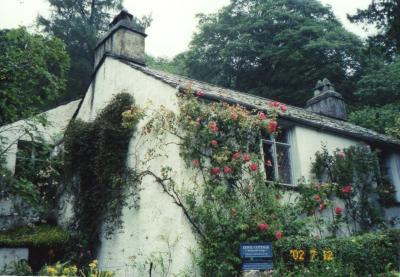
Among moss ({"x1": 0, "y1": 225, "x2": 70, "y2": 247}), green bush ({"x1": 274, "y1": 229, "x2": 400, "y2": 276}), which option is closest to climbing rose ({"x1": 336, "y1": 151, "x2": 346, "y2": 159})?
green bush ({"x1": 274, "y1": 229, "x2": 400, "y2": 276})

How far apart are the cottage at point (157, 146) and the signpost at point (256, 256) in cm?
261

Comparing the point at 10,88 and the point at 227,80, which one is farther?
the point at 227,80

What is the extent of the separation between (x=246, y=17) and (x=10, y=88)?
2696cm

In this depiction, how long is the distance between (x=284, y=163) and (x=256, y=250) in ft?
→ 19.9

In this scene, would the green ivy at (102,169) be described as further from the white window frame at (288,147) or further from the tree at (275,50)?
the tree at (275,50)

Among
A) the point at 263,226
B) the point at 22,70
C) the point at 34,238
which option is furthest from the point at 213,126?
the point at 34,238

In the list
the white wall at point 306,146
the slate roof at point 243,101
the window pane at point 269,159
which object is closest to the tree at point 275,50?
the slate roof at point 243,101

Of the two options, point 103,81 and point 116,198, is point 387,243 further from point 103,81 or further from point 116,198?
point 103,81

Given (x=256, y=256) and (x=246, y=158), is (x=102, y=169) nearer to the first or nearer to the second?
(x=246, y=158)

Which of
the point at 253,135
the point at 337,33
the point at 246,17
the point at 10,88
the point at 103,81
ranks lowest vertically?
the point at 253,135

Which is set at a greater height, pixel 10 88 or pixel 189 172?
pixel 10 88

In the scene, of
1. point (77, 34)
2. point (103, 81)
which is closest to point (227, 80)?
point (77, 34)

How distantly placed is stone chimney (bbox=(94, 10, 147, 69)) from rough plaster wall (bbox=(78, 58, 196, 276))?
3.34 feet

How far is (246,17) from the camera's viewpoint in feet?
108
